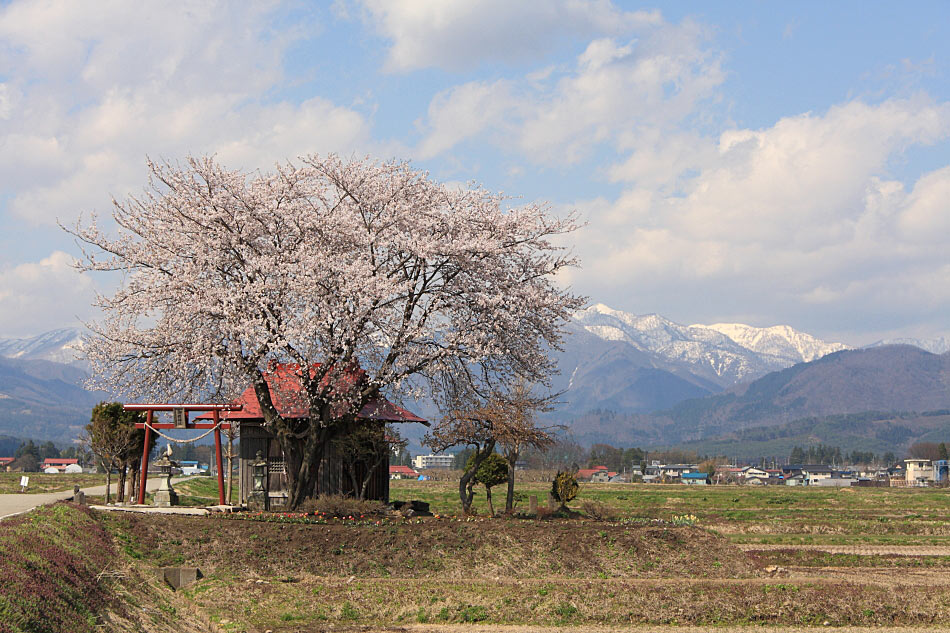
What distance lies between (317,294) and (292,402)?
13.5 ft

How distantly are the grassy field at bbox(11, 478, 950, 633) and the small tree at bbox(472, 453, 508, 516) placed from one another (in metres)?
2.53

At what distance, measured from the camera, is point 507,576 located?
29344 mm

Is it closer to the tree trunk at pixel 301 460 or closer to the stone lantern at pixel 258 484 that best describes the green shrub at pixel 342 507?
the tree trunk at pixel 301 460

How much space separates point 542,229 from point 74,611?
25158 millimetres

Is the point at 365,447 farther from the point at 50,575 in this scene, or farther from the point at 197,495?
the point at 197,495

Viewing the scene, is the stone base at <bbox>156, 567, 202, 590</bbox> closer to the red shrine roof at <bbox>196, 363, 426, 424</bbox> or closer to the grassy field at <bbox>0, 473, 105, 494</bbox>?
the red shrine roof at <bbox>196, 363, 426, 424</bbox>

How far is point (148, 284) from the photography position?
3556 cm

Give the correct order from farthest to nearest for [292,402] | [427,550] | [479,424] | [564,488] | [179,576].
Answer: [564,488]
[479,424]
[292,402]
[427,550]
[179,576]

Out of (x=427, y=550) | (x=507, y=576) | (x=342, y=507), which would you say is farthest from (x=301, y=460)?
(x=507, y=576)

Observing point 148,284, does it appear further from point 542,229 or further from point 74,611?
point 74,611

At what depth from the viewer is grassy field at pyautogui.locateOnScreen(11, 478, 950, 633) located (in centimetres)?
2381

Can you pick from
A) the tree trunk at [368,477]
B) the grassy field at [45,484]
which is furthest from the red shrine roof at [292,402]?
the grassy field at [45,484]

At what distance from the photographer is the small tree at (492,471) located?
3825 cm

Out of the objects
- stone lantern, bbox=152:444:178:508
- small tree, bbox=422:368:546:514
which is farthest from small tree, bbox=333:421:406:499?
stone lantern, bbox=152:444:178:508
